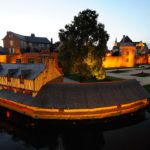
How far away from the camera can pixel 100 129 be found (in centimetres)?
2598

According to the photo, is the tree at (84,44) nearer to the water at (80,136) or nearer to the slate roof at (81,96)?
the slate roof at (81,96)

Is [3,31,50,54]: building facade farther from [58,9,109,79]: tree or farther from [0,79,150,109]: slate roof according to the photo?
[0,79,150,109]: slate roof

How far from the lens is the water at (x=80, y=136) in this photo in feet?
72.8

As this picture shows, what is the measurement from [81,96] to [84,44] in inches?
476

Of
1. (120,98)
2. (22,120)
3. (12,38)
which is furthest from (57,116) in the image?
(12,38)

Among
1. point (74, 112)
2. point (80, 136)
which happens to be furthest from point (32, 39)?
point (80, 136)

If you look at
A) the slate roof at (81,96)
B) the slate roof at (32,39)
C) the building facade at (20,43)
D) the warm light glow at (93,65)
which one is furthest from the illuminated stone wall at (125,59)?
the slate roof at (81,96)

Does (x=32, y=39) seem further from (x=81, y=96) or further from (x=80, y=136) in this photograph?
(x=80, y=136)

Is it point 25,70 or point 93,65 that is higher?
point 93,65

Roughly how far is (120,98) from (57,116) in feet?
32.2

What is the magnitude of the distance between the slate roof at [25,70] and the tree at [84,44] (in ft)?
20.5

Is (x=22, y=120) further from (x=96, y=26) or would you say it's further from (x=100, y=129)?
(x=96, y=26)

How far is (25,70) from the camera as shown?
33.7 metres

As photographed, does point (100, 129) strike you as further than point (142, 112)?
No
